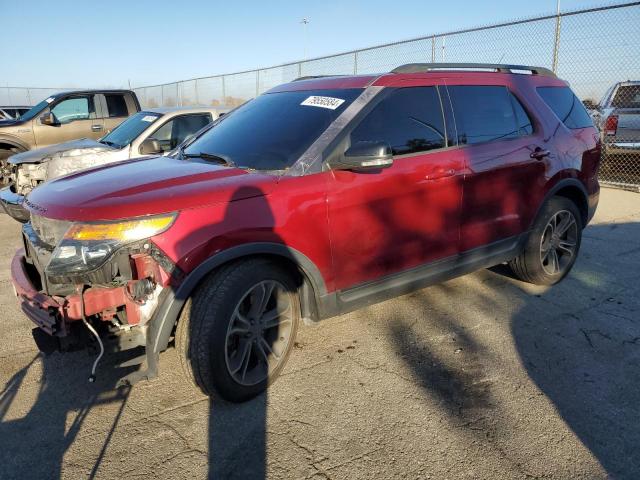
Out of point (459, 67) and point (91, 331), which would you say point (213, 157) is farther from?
point (459, 67)

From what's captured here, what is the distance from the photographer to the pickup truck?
29.9ft

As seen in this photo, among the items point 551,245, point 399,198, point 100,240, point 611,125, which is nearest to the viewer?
point 100,240

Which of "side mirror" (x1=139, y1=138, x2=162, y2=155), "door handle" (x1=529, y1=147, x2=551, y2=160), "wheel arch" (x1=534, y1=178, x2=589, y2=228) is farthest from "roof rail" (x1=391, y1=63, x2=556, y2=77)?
"side mirror" (x1=139, y1=138, x2=162, y2=155)

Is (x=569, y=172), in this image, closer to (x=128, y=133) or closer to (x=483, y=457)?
(x=483, y=457)

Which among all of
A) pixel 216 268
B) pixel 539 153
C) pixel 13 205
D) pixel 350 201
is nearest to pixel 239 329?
pixel 216 268

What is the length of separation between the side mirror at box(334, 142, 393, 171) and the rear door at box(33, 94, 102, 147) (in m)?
7.88

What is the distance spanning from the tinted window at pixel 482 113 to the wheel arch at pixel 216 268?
1555 millimetres

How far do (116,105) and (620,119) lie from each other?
32.1 ft

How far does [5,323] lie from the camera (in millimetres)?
3846

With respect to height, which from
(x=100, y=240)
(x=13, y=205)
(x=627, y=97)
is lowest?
(x=13, y=205)

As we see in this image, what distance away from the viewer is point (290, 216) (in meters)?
2.74

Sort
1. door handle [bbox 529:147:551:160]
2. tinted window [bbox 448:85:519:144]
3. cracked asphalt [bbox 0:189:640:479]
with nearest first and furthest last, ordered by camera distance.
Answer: cracked asphalt [bbox 0:189:640:479] → tinted window [bbox 448:85:519:144] → door handle [bbox 529:147:551:160]

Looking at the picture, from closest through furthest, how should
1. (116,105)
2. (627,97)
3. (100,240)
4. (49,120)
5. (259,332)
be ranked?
(100,240) → (259,332) → (49,120) → (116,105) → (627,97)

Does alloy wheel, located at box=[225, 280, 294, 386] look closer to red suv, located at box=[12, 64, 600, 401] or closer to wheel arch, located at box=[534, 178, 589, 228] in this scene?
red suv, located at box=[12, 64, 600, 401]
